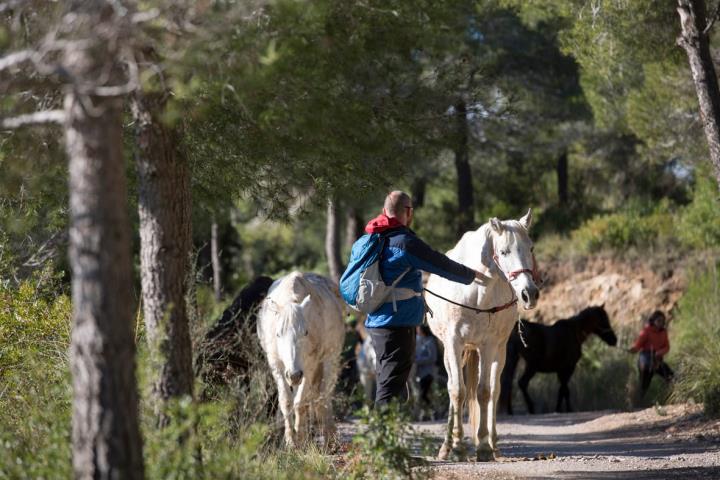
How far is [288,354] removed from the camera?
10289mm

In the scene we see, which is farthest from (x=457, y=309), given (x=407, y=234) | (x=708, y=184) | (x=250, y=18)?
(x=708, y=184)

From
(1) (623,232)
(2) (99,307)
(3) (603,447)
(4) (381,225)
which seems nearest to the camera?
(2) (99,307)

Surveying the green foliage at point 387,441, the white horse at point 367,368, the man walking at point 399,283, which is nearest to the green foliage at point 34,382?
the green foliage at point 387,441

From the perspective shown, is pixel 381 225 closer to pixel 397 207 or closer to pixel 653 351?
pixel 397 207

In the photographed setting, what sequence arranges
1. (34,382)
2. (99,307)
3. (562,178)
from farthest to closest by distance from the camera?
(562,178) < (34,382) < (99,307)

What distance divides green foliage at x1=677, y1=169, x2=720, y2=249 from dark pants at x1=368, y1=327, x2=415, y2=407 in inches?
596

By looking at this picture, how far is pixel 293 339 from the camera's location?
1034 centimetres

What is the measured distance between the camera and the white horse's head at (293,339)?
33.6 ft

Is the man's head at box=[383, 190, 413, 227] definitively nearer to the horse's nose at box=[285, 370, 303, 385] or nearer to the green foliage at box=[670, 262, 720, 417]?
the horse's nose at box=[285, 370, 303, 385]

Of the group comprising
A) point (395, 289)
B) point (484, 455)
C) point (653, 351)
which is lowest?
point (484, 455)

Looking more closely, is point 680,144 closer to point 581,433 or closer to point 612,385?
point 612,385

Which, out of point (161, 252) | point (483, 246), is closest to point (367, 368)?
point (483, 246)

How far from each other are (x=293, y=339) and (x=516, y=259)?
236 cm

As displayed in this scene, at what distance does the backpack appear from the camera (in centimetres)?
882
